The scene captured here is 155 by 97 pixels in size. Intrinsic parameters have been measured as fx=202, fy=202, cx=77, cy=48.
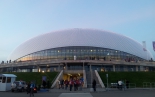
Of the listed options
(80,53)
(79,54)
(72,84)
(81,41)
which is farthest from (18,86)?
(81,41)

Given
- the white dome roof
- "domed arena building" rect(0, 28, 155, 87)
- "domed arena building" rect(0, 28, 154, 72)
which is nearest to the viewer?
"domed arena building" rect(0, 28, 155, 87)

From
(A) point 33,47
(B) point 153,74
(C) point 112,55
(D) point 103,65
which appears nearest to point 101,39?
(C) point 112,55

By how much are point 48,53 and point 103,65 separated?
18201 millimetres

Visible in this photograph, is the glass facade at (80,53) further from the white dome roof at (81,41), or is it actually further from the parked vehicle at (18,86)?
the parked vehicle at (18,86)

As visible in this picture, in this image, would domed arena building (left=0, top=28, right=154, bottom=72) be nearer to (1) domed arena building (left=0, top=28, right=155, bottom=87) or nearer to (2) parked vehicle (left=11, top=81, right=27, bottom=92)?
(1) domed arena building (left=0, top=28, right=155, bottom=87)

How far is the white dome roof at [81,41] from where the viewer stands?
6725cm

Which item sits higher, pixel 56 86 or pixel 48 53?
pixel 48 53

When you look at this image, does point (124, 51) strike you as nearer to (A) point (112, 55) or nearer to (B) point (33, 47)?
(A) point (112, 55)

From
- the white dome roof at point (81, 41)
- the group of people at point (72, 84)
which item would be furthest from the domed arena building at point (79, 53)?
the group of people at point (72, 84)

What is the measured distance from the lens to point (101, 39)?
7069 cm

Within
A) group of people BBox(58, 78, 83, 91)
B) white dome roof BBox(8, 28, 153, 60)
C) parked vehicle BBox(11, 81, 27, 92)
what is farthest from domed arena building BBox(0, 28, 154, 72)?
parked vehicle BBox(11, 81, 27, 92)

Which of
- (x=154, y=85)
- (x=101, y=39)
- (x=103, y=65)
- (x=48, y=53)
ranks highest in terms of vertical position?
(x=101, y=39)

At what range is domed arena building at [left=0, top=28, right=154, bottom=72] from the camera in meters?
57.8

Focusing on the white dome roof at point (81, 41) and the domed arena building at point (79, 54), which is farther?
the white dome roof at point (81, 41)
